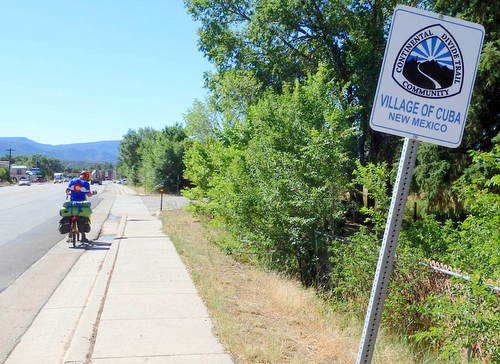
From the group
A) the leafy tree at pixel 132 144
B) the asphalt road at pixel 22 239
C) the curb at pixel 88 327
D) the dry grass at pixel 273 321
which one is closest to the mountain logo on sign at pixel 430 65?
the dry grass at pixel 273 321

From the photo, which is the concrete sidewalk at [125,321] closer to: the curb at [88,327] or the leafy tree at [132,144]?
the curb at [88,327]

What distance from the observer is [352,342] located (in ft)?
17.8

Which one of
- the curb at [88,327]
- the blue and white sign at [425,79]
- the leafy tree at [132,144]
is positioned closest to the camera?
the blue and white sign at [425,79]

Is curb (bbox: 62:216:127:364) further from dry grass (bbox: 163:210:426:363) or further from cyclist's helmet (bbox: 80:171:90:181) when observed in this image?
cyclist's helmet (bbox: 80:171:90:181)

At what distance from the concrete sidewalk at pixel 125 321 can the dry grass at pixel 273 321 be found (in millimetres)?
196

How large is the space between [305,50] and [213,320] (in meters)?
23.0

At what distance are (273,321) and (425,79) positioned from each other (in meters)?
4.17

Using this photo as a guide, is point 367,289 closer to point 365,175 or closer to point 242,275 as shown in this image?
point 365,175

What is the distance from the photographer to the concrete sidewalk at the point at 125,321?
16.0ft

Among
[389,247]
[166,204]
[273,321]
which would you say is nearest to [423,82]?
[389,247]

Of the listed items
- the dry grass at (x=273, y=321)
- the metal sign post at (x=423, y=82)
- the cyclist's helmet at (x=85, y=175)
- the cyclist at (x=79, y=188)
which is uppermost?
the metal sign post at (x=423, y=82)

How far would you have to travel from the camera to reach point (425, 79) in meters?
2.60

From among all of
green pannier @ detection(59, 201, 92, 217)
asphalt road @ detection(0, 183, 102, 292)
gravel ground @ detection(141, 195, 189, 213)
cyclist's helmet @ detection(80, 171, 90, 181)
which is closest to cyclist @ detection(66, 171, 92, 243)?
cyclist's helmet @ detection(80, 171, 90, 181)

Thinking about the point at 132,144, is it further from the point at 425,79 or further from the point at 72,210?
the point at 425,79
